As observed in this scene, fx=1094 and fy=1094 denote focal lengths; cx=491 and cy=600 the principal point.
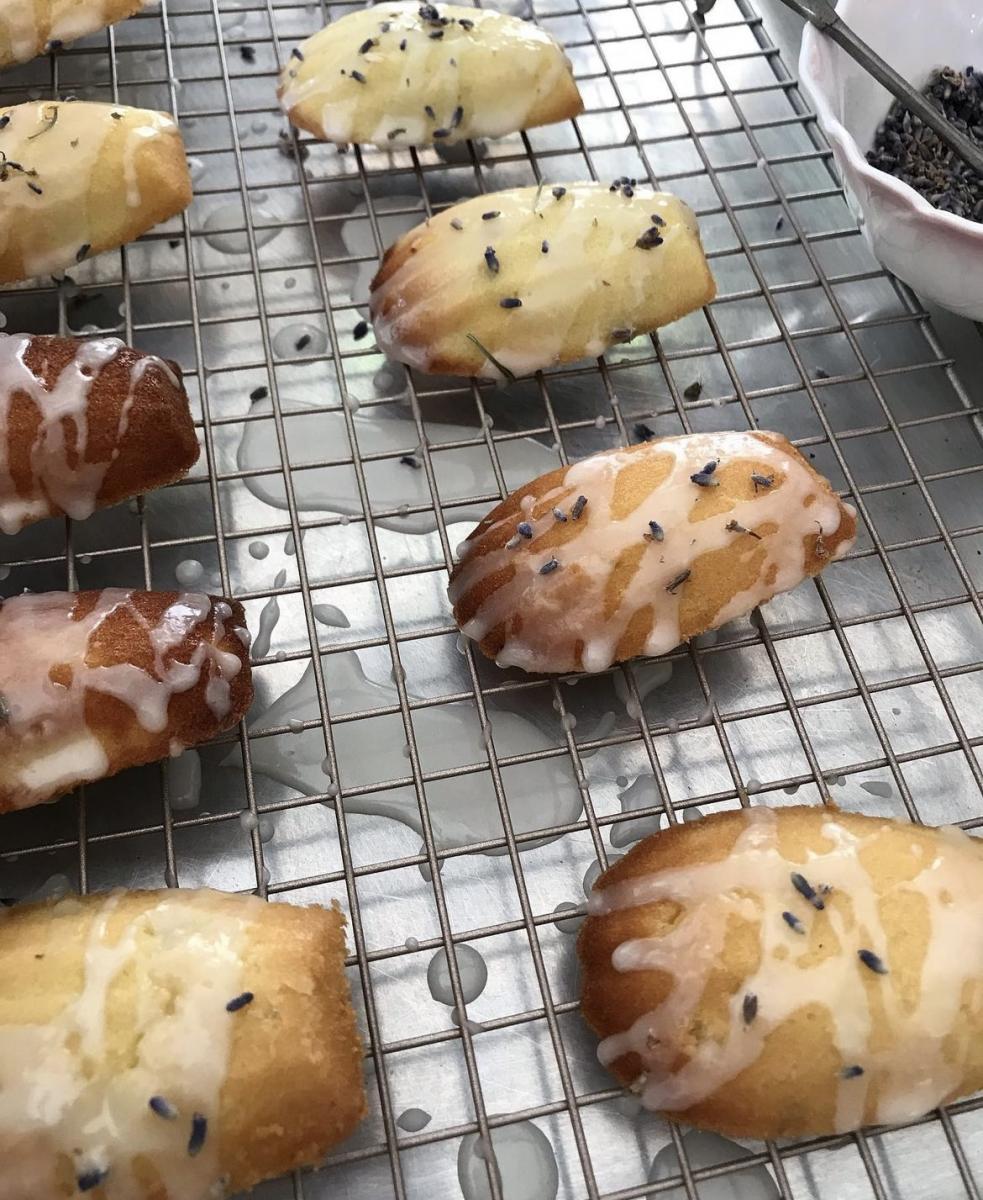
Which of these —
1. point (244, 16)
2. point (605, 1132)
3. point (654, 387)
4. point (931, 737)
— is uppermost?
point (244, 16)

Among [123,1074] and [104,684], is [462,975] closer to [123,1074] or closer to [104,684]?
[123,1074]

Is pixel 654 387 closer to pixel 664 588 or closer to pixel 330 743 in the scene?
pixel 664 588

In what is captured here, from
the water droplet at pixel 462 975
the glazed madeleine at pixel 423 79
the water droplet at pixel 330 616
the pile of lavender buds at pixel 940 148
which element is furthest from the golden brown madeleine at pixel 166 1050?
the pile of lavender buds at pixel 940 148

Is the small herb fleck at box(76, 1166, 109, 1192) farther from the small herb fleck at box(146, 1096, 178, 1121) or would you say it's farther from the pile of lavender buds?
the pile of lavender buds

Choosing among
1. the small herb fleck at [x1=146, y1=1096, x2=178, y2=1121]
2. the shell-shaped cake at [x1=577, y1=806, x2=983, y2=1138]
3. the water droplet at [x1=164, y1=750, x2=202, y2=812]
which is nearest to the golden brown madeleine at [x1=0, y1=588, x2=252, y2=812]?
the water droplet at [x1=164, y1=750, x2=202, y2=812]

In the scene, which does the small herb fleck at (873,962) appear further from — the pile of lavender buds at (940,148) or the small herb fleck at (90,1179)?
the pile of lavender buds at (940,148)

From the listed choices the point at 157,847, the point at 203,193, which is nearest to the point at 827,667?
the point at 157,847

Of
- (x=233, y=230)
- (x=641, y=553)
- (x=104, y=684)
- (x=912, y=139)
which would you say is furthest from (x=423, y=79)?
(x=104, y=684)
